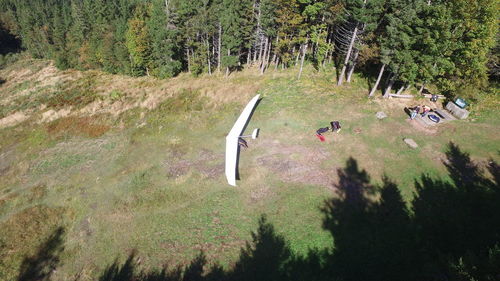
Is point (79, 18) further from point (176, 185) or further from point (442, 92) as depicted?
point (442, 92)

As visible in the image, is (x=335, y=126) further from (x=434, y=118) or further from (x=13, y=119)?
(x=13, y=119)

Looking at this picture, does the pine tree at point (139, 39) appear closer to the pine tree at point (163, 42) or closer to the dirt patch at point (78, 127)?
the pine tree at point (163, 42)

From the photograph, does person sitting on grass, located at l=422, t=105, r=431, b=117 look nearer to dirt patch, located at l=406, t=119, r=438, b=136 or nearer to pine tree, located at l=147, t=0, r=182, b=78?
dirt patch, located at l=406, t=119, r=438, b=136

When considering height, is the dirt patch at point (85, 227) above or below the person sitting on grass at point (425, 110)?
below

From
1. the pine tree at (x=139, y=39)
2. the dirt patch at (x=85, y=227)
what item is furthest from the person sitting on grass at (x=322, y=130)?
the pine tree at (x=139, y=39)

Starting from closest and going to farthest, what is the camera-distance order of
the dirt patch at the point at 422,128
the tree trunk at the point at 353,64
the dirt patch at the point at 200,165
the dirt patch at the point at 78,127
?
the dirt patch at the point at 200,165, the dirt patch at the point at 422,128, the tree trunk at the point at 353,64, the dirt patch at the point at 78,127

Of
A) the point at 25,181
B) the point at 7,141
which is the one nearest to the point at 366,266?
the point at 25,181

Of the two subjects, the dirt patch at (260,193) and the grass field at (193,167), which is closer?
the grass field at (193,167)
